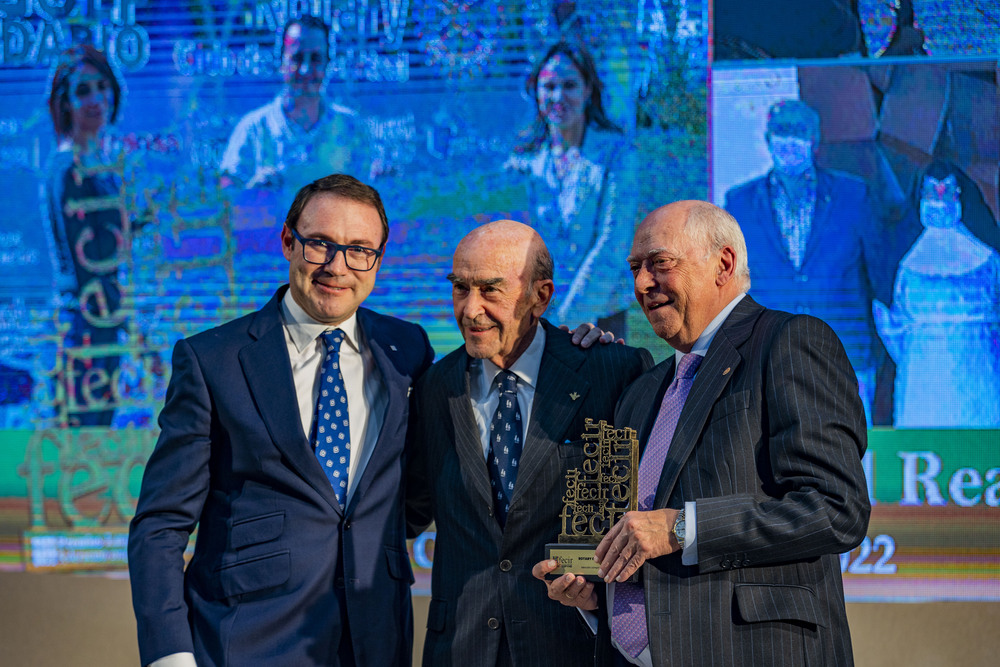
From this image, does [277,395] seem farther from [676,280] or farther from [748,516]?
[748,516]

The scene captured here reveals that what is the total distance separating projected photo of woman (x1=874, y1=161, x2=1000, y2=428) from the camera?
3.94 m

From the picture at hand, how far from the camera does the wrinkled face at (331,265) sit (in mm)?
2490

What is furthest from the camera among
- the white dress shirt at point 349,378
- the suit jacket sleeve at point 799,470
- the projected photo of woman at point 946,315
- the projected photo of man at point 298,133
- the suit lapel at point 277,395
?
the projected photo of man at point 298,133

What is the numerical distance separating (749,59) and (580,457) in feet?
8.26

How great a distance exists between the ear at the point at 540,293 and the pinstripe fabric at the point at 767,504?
0.69m

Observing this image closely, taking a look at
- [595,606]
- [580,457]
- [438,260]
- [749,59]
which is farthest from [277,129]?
[595,606]

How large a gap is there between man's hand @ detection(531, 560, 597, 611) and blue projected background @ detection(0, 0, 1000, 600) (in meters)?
2.11

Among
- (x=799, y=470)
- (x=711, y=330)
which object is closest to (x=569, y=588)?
(x=799, y=470)

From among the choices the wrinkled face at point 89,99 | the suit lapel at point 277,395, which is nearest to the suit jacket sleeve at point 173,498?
the suit lapel at point 277,395

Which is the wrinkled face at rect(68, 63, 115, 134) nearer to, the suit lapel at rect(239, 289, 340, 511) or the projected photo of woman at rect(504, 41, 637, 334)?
the projected photo of woman at rect(504, 41, 637, 334)

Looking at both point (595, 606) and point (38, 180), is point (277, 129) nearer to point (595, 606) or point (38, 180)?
point (38, 180)

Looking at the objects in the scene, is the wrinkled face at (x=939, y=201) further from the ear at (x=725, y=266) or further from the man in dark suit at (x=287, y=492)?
the man in dark suit at (x=287, y=492)

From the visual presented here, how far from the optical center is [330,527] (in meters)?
2.35

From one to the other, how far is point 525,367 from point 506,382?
8cm
